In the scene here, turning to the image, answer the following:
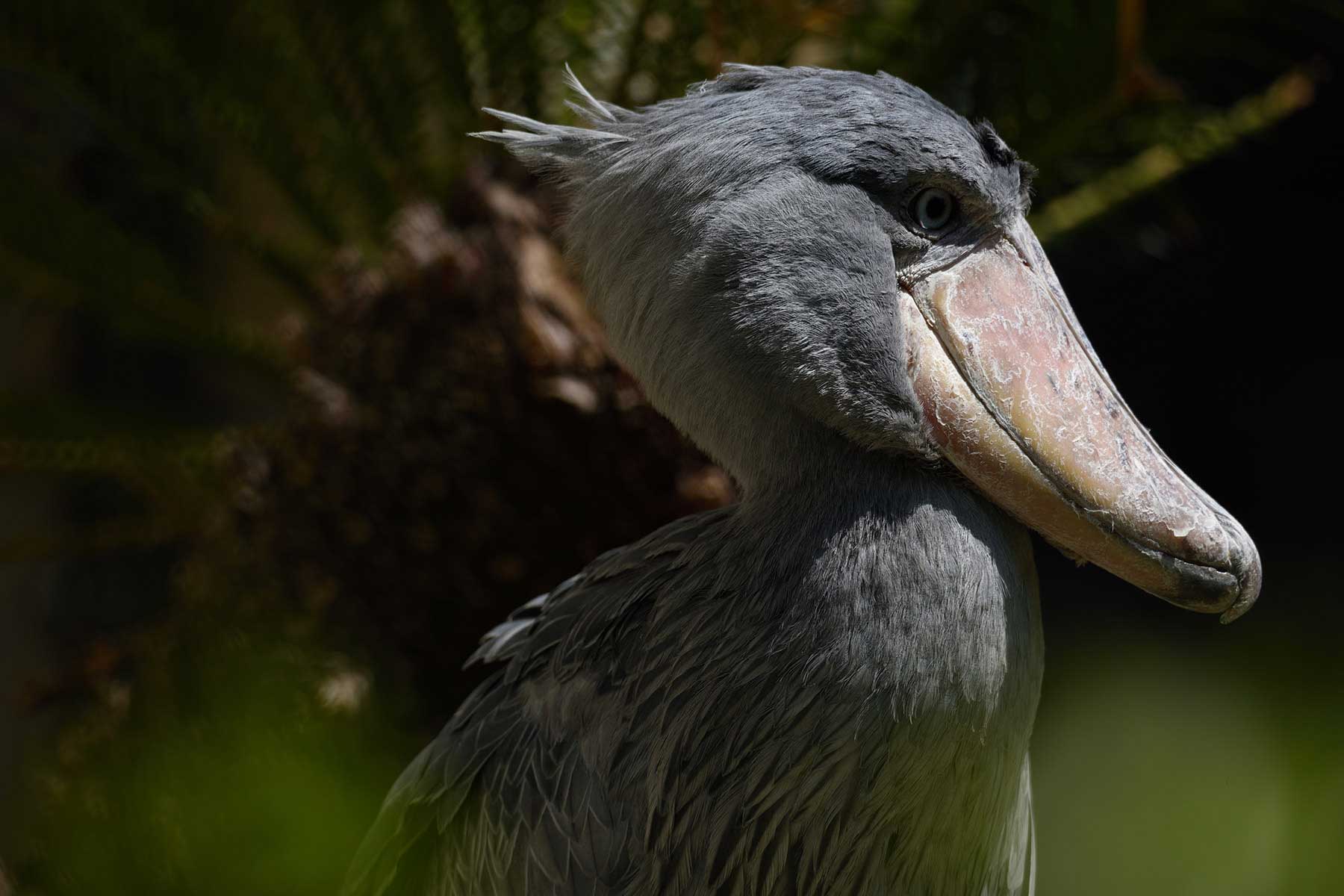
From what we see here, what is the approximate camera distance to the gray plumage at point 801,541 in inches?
53.9

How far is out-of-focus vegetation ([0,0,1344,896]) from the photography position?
107 inches

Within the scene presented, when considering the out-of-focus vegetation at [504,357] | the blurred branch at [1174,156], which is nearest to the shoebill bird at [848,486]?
the out-of-focus vegetation at [504,357]

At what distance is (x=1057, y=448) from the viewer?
1404mm

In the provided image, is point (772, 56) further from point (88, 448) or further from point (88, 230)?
point (88, 448)

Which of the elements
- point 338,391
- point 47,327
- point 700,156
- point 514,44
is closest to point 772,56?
point 514,44

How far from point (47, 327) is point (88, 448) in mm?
1456

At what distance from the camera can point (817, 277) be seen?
55.1 inches

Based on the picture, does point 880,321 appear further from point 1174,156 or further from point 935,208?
point 1174,156

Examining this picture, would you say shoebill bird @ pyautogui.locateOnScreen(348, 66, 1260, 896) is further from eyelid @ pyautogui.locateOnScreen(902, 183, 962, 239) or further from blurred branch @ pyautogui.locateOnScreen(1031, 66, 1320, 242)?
blurred branch @ pyautogui.locateOnScreen(1031, 66, 1320, 242)

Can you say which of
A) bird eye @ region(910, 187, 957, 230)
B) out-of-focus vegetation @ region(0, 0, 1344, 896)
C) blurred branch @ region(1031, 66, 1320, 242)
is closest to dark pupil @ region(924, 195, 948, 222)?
bird eye @ region(910, 187, 957, 230)

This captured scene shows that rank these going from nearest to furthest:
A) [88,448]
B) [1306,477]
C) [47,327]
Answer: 1. [88,448]
2. [1306,477]
3. [47,327]

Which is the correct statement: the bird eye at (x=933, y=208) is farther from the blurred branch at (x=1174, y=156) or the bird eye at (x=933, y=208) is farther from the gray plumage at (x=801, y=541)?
the blurred branch at (x=1174, y=156)

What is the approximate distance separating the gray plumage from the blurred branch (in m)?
1.65

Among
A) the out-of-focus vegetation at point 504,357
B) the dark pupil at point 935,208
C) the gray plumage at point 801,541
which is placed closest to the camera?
the gray plumage at point 801,541
